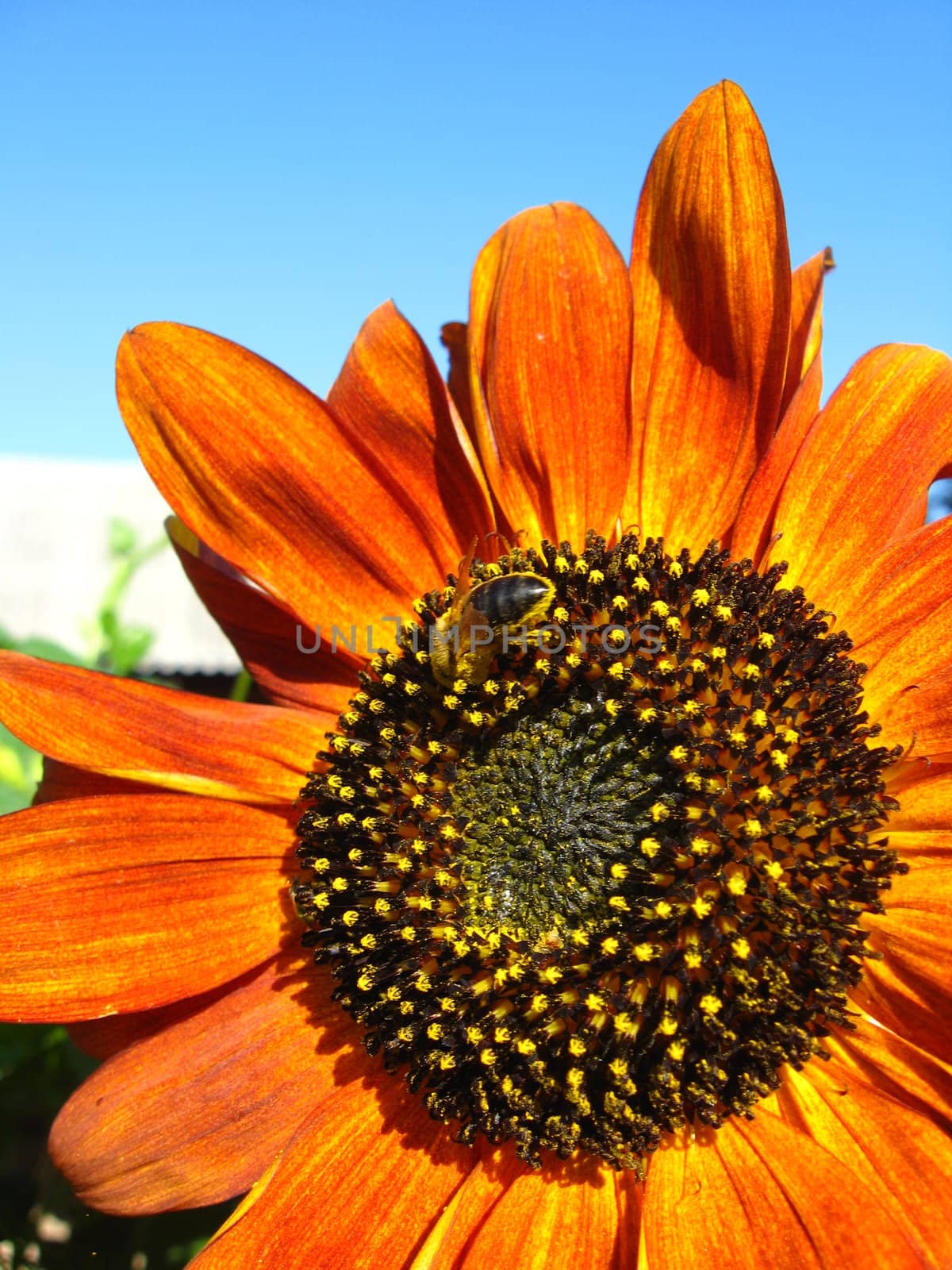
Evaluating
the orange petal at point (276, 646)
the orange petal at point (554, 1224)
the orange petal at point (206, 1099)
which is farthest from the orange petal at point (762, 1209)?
the orange petal at point (276, 646)

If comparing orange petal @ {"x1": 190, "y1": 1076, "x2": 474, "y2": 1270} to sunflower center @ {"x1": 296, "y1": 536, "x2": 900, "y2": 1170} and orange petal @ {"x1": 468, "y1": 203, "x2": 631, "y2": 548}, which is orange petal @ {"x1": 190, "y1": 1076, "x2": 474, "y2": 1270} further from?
orange petal @ {"x1": 468, "y1": 203, "x2": 631, "y2": 548}

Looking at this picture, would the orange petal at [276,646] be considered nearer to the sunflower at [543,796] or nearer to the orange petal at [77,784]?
the sunflower at [543,796]

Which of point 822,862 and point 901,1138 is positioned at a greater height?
point 822,862

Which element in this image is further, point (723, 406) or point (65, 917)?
point (723, 406)

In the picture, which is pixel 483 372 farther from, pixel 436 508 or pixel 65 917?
pixel 65 917

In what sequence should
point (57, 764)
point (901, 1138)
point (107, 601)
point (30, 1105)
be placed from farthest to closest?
1. point (107, 601)
2. point (30, 1105)
3. point (57, 764)
4. point (901, 1138)

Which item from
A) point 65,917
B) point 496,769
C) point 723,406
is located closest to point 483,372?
point 723,406

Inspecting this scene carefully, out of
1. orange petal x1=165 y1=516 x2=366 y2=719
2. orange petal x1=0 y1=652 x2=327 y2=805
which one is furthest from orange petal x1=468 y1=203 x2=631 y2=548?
orange petal x1=0 y1=652 x2=327 y2=805
